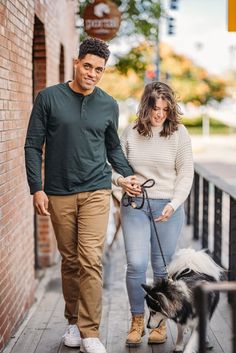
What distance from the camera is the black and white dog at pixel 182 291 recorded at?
4.88 m

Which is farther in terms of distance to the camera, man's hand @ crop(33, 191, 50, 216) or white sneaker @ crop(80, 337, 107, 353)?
white sneaker @ crop(80, 337, 107, 353)

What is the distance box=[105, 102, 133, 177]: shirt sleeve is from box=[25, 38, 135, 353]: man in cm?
1

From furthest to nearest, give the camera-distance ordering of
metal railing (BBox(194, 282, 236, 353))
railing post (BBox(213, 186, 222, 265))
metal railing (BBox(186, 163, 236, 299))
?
1. railing post (BBox(213, 186, 222, 265))
2. metal railing (BBox(186, 163, 236, 299))
3. metal railing (BBox(194, 282, 236, 353))

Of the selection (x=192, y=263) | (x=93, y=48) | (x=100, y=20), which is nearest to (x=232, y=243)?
(x=192, y=263)

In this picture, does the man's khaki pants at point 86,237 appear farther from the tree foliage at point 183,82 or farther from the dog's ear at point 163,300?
the tree foliage at point 183,82

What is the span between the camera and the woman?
5.48m

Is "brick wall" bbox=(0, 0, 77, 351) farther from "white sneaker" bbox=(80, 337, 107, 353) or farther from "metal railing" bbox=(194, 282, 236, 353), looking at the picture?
"metal railing" bbox=(194, 282, 236, 353)

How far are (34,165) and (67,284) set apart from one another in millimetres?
987

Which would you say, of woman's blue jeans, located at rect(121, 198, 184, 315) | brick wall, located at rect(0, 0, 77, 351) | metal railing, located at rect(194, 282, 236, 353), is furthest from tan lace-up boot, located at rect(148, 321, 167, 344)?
metal railing, located at rect(194, 282, 236, 353)

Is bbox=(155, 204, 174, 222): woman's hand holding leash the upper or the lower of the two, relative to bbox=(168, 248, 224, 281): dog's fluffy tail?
upper

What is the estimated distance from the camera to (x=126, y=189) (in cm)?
544

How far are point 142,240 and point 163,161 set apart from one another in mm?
594

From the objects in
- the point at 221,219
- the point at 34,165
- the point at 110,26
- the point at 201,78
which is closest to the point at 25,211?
the point at 34,165

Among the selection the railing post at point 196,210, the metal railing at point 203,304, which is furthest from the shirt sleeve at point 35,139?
the railing post at point 196,210
